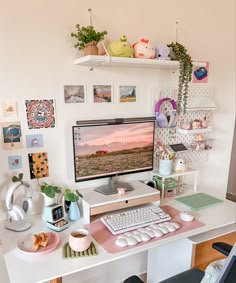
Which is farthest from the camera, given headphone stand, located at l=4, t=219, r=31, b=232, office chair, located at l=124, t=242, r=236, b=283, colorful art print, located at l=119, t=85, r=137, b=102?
colorful art print, located at l=119, t=85, r=137, b=102

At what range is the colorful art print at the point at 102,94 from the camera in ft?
5.46

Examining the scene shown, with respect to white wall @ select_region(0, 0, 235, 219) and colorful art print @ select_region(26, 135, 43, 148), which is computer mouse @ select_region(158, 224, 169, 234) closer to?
white wall @ select_region(0, 0, 235, 219)

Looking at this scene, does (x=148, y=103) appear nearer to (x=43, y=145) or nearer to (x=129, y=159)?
(x=129, y=159)

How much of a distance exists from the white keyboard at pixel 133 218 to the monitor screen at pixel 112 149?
0.27 m

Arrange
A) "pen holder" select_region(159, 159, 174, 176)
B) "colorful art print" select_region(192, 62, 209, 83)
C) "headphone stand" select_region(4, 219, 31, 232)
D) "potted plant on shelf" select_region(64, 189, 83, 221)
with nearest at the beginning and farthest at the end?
"headphone stand" select_region(4, 219, 31, 232)
"potted plant on shelf" select_region(64, 189, 83, 221)
"pen holder" select_region(159, 159, 174, 176)
"colorful art print" select_region(192, 62, 209, 83)

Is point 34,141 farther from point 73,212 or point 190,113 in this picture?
point 190,113

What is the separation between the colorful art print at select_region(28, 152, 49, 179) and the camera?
1537 millimetres

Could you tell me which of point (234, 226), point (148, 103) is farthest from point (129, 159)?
point (234, 226)

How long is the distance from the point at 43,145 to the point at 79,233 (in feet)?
1.85

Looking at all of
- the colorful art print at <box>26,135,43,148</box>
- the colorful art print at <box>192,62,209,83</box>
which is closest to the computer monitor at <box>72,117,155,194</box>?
the colorful art print at <box>26,135,43,148</box>

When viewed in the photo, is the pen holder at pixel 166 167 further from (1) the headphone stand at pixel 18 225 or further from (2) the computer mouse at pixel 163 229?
(1) the headphone stand at pixel 18 225

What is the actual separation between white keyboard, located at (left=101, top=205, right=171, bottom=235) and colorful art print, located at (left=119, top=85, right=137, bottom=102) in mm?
717

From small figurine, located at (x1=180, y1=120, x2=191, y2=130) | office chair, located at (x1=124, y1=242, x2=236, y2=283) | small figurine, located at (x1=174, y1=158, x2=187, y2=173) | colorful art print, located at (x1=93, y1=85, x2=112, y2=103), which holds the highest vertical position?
colorful art print, located at (x1=93, y1=85, x2=112, y2=103)

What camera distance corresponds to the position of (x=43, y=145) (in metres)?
1.55
